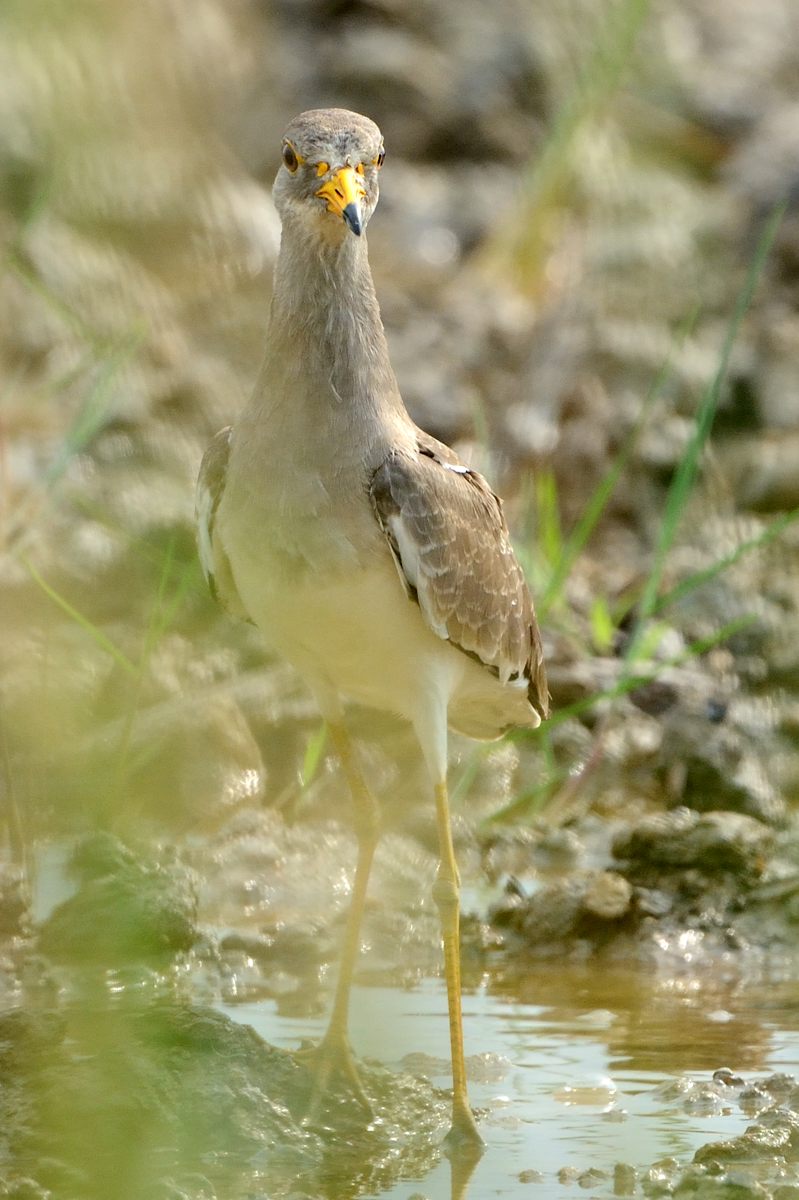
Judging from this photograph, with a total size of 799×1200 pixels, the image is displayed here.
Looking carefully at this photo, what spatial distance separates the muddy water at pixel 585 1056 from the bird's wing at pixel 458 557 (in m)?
1.03

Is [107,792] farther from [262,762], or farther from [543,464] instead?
[543,464]

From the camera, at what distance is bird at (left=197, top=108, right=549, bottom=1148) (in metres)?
4.56

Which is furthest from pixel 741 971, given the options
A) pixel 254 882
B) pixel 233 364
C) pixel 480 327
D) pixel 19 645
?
pixel 480 327

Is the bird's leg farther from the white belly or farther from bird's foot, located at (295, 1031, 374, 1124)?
the white belly

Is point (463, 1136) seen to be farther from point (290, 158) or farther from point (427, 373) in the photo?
point (427, 373)

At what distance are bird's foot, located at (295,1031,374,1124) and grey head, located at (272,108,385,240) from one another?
7.00 feet

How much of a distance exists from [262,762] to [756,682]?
2.68 meters

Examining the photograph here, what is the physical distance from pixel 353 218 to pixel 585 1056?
2438mm

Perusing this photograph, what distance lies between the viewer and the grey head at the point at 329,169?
4469 millimetres

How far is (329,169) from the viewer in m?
4.50

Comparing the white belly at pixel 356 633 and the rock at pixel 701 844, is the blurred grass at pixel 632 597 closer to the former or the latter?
the rock at pixel 701 844

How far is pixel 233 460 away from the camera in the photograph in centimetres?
477

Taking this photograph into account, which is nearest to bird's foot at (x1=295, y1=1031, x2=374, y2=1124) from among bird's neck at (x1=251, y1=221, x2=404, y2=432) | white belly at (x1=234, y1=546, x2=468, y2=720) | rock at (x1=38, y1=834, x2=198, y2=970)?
rock at (x1=38, y1=834, x2=198, y2=970)

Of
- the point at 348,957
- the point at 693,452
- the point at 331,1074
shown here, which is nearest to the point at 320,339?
the point at 348,957
